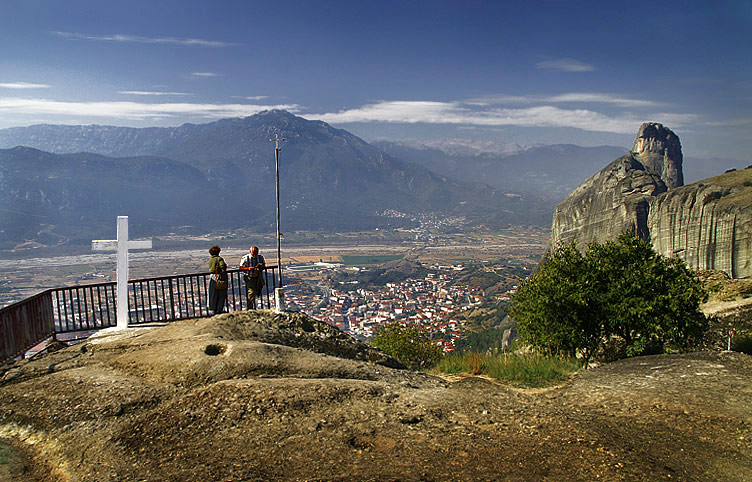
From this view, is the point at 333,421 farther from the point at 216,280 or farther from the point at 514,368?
the point at 216,280

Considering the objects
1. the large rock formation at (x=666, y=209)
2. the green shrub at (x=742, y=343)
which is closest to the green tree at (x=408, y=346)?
the large rock formation at (x=666, y=209)

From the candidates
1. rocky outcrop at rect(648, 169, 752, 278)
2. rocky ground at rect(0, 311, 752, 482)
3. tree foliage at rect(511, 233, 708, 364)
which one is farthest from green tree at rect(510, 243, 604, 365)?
rocky outcrop at rect(648, 169, 752, 278)

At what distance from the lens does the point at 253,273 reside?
1276 centimetres

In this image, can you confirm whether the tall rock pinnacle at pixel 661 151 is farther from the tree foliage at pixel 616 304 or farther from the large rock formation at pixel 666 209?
the tree foliage at pixel 616 304

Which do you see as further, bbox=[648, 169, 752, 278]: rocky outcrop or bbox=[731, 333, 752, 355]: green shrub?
bbox=[648, 169, 752, 278]: rocky outcrop

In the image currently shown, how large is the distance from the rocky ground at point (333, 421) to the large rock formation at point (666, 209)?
10.9 m

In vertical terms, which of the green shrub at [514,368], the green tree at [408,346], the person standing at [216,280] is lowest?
the green tree at [408,346]

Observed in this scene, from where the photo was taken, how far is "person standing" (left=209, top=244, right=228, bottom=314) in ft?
41.1

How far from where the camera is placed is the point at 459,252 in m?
192

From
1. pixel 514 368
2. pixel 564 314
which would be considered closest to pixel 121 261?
pixel 514 368

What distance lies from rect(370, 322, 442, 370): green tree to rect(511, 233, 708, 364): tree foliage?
10.7 feet

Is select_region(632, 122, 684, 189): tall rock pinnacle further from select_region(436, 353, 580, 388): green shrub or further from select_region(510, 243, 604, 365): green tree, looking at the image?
select_region(436, 353, 580, 388): green shrub

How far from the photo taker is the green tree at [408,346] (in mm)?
16844

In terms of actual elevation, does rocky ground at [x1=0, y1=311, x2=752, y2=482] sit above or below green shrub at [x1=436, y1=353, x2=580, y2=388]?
above
